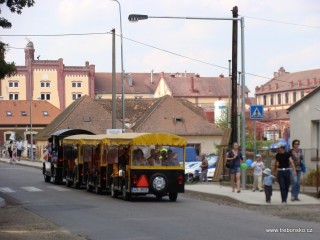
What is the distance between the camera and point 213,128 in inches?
3435

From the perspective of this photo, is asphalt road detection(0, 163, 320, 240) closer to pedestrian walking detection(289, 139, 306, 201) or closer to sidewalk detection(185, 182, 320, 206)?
sidewalk detection(185, 182, 320, 206)

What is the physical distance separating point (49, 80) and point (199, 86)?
32.2 metres

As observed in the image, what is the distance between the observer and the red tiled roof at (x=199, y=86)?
6382 inches

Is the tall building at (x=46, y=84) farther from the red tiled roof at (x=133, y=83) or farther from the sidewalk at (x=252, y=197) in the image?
the sidewalk at (x=252, y=197)

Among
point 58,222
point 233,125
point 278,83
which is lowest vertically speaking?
point 58,222

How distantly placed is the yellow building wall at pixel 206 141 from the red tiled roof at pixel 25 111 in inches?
1677

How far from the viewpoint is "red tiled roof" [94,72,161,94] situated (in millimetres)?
162500

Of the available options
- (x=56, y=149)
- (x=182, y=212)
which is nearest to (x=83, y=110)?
(x=56, y=149)

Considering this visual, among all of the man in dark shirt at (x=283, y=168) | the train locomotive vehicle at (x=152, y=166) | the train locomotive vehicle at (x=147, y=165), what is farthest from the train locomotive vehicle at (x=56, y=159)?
the man in dark shirt at (x=283, y=168)

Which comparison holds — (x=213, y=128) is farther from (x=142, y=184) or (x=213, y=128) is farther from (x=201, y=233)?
(x=201, y=233)

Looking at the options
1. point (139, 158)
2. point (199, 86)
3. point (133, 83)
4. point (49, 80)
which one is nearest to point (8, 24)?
point (139, 158)

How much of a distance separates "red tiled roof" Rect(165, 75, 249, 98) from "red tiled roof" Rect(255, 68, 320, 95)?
9.14m

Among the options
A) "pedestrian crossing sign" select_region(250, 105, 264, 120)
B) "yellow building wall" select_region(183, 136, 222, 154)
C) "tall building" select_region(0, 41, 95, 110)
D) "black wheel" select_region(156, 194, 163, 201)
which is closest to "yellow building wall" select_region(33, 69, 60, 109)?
"tall building" select_region(0, 41, 95, 110)

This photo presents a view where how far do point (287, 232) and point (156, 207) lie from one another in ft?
27.2
